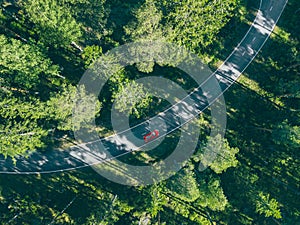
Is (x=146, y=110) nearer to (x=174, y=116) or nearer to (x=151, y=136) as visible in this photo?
(x=151, y=136)

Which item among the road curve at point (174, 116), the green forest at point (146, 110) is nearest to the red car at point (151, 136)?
the road curve at point (174, 116)

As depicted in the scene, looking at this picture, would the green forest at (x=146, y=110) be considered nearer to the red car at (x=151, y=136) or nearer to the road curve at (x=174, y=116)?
the road curve at (x=174, y=116)

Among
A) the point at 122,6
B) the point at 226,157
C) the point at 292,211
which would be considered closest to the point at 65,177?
the point at 226,157

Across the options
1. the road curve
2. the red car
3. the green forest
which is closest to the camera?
the green forest

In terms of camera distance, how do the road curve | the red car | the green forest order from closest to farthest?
the green forest → the road curve → the red car

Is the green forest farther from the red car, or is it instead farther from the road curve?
the red car

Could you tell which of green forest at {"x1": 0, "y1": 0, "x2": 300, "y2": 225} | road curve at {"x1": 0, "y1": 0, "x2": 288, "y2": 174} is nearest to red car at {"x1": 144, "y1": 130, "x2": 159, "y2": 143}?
road curve at {"x1": 0, "y1": 0, "x2": 288, "y2": 174}
